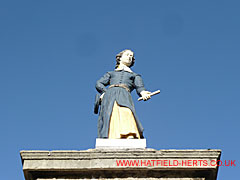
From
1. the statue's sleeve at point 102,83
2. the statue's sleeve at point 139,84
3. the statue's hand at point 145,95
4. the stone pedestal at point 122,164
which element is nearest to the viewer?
the stone pedestal at point 122,164

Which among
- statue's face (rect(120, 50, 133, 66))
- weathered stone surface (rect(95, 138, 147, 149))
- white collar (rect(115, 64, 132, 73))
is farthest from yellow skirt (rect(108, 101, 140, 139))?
statue's face (rect(120, 50, 133, 66))

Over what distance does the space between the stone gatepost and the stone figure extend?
3.70ft

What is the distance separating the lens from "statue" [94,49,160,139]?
25.9 ft

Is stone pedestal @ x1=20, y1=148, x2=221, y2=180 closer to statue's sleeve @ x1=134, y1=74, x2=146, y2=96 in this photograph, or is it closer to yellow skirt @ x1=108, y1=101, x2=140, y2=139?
yellow skirt @ x1=108, y1=101, x2=140, y2=139

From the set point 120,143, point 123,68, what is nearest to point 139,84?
point 123,68

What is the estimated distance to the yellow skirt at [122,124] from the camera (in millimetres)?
7793

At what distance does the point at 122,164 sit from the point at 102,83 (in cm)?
292

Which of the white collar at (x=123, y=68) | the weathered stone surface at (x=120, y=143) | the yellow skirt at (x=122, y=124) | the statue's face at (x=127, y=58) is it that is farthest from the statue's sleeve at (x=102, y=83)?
the weathered stone surface at (x=120, y=143)

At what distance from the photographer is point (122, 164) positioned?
21.7 feet

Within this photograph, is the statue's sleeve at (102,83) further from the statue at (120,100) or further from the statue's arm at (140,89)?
the statue's arm at (140,89)

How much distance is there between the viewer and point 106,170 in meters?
6.61

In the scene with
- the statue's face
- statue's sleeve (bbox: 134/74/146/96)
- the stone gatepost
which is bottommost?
the stone gatepost

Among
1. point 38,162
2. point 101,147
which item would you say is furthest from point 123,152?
point 38,162

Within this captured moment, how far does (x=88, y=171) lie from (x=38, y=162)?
811 millimetres
